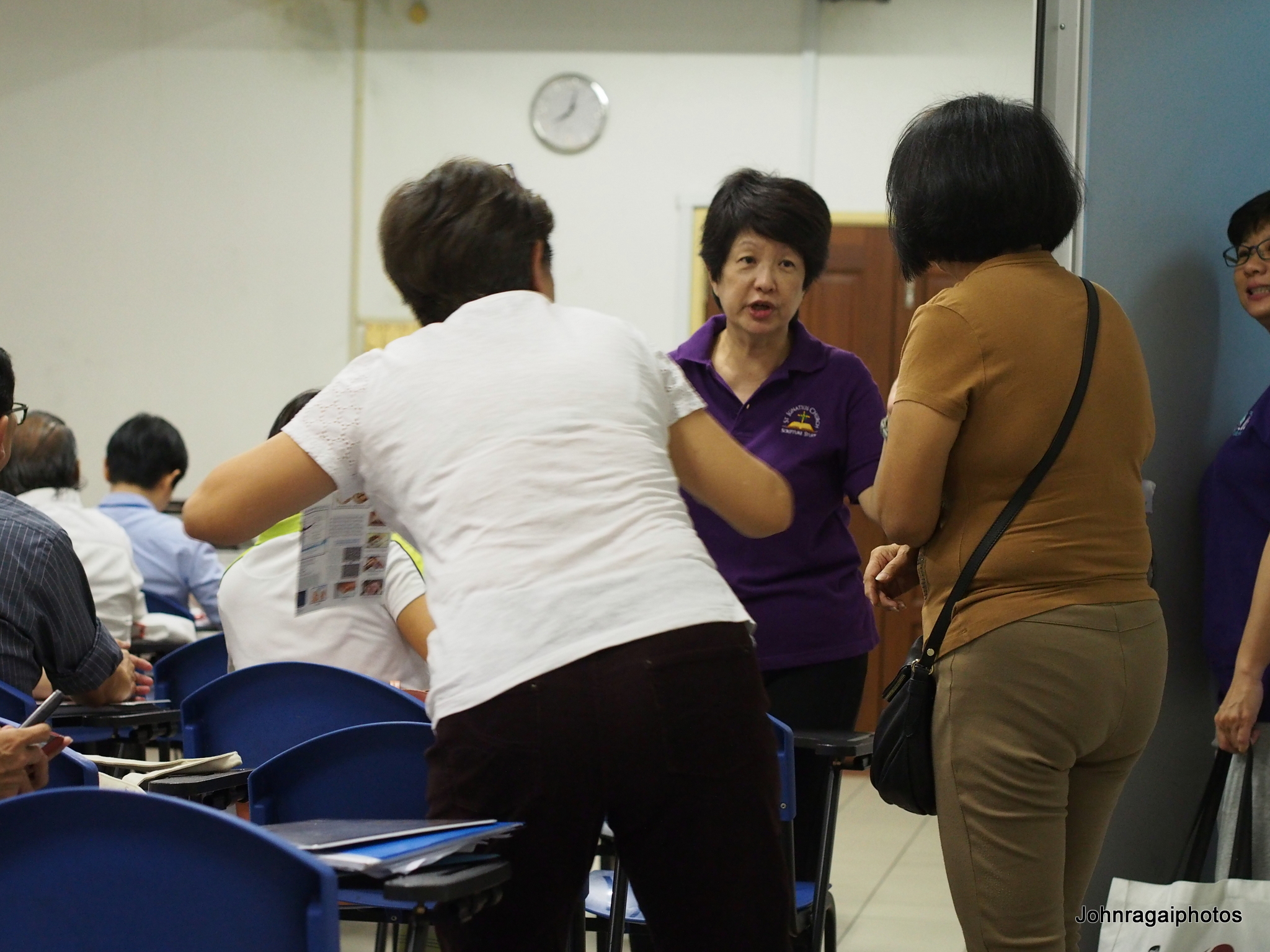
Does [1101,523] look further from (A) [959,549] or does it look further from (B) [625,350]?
(B) [625,350]

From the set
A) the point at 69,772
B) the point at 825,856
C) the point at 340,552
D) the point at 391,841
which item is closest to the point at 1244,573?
the point at 825,856

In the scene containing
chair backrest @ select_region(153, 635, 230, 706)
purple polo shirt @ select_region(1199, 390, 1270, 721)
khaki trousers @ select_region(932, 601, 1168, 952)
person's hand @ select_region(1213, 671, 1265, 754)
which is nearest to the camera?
khaki trousers @ select_region(932, 601, 1168, 952)

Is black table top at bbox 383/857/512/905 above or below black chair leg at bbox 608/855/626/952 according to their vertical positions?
above

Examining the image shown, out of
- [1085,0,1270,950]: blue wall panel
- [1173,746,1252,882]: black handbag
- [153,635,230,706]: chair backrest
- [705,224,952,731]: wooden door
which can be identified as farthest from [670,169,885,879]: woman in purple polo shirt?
[705,224,952,731]: wooden door

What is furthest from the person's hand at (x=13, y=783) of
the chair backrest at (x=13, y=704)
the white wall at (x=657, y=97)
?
the white wall at (x=657, y=97)

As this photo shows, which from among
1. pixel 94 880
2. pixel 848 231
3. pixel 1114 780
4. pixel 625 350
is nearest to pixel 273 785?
pixel 94 880

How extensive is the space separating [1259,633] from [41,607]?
2.14 meters

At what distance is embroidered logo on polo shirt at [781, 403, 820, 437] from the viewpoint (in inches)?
91.4

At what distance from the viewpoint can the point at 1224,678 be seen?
2.34m

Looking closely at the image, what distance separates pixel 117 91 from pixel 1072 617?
18.8 ft

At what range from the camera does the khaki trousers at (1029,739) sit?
1544 mm

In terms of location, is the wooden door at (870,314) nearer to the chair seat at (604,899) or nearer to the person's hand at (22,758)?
the chair seat at (604,899)

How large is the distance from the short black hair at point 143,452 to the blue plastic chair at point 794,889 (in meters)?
2.42

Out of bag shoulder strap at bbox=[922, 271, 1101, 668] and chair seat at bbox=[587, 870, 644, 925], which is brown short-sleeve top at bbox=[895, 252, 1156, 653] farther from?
chair seat at bbox=[587, 870, 644, 925]
